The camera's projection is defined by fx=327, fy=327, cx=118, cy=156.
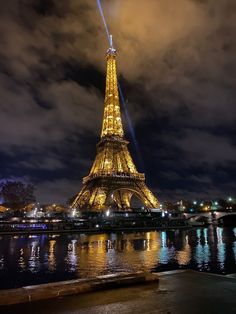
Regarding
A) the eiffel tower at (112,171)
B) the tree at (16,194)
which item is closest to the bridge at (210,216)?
the eiffel tower at (112,171)

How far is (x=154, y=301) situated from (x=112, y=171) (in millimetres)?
68210

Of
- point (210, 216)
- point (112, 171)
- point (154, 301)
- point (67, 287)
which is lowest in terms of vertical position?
point (154, 301)

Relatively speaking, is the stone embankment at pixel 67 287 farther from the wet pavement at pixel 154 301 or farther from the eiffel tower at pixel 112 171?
the eiffel tower at pixel 112 171

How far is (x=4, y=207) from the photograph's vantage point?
9050 centimetres

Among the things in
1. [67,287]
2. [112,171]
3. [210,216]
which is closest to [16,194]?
[112,171]

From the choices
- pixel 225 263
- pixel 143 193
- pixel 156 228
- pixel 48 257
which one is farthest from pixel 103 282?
pixel 143 193

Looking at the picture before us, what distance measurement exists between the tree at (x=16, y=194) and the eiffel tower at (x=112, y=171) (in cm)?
1856

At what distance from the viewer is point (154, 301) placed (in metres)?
6.88

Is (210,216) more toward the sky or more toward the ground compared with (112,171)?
more toward the ground

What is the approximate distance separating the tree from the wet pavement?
87.4 m

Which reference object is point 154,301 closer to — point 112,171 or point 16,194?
point 112,171

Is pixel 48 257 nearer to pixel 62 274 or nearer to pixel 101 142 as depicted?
pixel 62 274

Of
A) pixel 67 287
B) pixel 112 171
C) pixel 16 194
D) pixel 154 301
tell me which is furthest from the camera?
pixel 16 194

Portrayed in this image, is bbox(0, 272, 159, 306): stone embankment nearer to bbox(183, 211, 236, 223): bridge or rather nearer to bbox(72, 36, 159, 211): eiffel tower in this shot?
bbox(72, 36, 159, 211): eiffel tower
